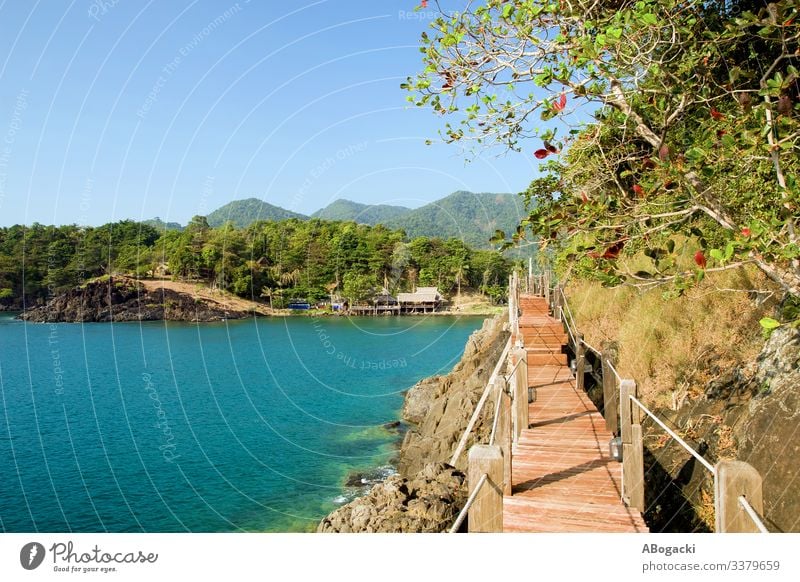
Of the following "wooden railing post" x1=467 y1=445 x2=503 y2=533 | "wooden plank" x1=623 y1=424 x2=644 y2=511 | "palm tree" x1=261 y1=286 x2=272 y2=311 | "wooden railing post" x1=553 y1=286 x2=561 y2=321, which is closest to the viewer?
"wooden railing post" x1=467 y1=445 x2=503 y2=533

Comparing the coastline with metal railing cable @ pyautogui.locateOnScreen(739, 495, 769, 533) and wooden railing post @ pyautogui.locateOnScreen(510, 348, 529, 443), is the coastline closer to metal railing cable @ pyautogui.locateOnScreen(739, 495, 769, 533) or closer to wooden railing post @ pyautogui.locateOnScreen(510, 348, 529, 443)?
wooden railing post @ pyautogui.locateOnScreen(510, 348, 529, 443)

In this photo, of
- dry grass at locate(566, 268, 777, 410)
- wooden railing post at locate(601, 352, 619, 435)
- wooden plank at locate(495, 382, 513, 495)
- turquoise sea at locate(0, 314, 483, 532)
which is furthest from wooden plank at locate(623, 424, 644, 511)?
turquoise sea at locate(0, 314, 483, 532)

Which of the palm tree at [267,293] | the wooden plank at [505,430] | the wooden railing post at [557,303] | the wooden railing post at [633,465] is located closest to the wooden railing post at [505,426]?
the wooden plank at [505,430]

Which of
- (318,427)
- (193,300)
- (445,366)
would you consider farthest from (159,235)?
(318,427)

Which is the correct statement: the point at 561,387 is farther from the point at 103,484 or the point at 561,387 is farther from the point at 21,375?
the point at 21,375

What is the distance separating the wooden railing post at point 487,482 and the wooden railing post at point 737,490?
4.51 ft

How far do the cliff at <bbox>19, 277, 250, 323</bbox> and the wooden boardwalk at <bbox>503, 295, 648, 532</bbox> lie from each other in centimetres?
6998

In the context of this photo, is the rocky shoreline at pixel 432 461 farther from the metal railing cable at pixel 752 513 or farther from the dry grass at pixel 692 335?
the metal railing cable at pixel 752 513

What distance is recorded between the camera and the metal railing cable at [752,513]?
3041mm

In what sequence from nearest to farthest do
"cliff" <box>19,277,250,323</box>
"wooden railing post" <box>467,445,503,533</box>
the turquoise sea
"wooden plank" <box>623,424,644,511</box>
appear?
1. "wooden railing post" <box>467,445,503,533</box>
2. "wooden plank" <box>623,424,644,511</box>
3. the turquoise sea
4. "cliff" <box>19,277,250,323</box>

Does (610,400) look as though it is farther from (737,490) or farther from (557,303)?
(557,303)

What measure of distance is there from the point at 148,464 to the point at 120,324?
5655 cm

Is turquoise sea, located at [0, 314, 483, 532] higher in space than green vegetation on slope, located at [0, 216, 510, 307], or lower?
lower

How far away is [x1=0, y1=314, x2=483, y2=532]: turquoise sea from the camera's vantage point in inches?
591
